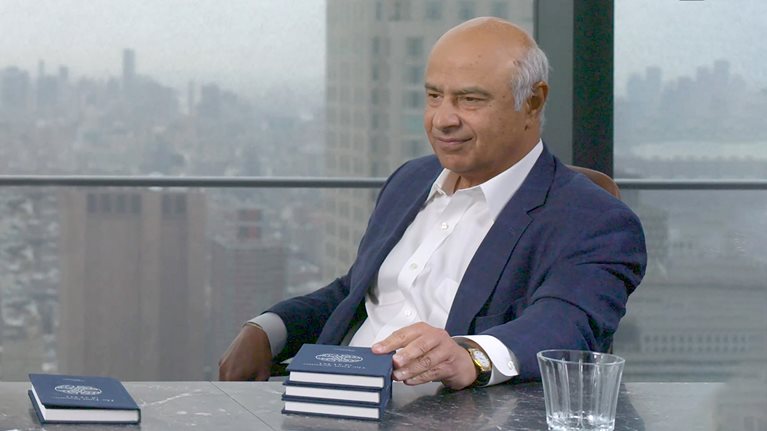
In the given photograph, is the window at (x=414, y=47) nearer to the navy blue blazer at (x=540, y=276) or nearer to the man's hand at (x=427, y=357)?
the navy blue blazer at (x=540, y=276)

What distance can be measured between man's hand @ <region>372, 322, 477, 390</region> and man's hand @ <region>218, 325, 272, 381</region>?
0.56 m

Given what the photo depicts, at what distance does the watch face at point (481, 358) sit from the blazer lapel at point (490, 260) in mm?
321

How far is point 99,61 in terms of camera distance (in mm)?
4238

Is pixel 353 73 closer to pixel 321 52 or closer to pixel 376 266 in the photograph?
pixel 321 52

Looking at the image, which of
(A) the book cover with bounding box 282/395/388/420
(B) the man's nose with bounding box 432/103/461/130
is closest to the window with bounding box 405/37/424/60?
(B) the man's nose with bounding box 432/103/461/130

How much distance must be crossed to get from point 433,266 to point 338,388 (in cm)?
74

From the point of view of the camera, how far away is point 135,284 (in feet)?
12.8

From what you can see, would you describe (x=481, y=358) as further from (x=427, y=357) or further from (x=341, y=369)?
(x=341, y=369)

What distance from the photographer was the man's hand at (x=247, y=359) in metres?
2.10

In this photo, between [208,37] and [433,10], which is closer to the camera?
[208,37]

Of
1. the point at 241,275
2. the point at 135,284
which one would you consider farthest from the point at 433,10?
the point at 135,284

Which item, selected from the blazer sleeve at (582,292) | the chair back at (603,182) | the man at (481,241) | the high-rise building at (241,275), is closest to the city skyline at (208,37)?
the high-rise building at (241,275)

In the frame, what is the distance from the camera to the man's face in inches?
82.7

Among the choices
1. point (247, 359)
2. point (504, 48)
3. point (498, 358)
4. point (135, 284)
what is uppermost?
point (504, 48)
